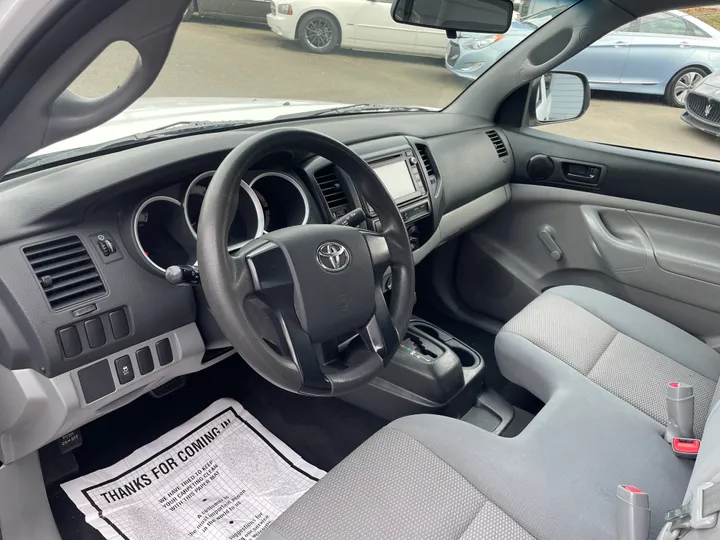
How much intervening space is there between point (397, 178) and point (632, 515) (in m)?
1.14

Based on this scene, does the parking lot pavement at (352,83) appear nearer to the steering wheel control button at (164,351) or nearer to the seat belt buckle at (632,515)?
the steering wheel control button at (164,351)

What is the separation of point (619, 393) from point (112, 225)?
1.22m

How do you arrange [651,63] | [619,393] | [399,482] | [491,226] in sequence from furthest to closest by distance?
[491,226] → [651,63] → [619,393] → [399,482]

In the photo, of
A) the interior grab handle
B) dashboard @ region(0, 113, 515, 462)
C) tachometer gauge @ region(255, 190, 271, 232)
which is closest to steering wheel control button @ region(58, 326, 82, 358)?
dashboard @ region(0, 113, 515, 462)

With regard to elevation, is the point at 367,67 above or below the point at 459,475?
above

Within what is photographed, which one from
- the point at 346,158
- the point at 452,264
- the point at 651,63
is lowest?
the point at 452,264

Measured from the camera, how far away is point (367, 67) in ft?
9.25

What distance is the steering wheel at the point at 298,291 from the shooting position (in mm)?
1111

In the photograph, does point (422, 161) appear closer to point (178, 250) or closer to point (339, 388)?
point (178, 250)

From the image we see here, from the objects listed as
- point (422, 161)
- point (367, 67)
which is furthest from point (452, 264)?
point (367, 67)

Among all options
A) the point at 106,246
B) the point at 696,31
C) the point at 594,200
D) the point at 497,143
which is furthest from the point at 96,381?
the point at 696,31

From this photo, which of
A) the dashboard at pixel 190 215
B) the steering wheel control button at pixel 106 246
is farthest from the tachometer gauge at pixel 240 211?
the steering wheel control button at pixel 106 246

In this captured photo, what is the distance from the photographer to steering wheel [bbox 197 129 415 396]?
1.11m

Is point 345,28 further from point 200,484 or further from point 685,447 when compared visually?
point 685,447
